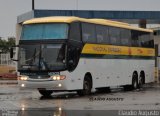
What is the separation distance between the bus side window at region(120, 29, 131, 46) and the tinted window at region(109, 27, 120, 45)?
562mm

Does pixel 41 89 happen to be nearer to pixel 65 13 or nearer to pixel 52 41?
pixel 52 41

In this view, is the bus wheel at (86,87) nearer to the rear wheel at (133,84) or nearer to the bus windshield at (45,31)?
the bus windshield at (45,31)

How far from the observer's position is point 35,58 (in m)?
23.2

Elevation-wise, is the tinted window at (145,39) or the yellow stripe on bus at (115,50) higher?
the tinted window at (145,39)

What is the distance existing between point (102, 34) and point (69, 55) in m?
3.53

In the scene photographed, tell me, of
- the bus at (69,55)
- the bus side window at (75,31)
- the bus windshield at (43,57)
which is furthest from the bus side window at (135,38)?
the bus windshield at (43,57)

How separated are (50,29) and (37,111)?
275 inches

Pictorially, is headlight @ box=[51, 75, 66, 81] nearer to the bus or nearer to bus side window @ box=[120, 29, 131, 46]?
the bus

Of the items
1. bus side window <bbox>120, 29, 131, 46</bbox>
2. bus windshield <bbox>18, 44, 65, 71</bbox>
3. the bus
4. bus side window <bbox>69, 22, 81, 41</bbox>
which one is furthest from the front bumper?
bus side window <bbox>120, 29, 131, 46</bbox>

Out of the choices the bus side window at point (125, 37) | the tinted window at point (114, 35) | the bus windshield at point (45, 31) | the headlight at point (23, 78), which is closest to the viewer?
the headlight at point (23, 78)

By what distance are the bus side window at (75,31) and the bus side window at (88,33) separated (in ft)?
1.35

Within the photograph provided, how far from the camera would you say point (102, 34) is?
26156 mm

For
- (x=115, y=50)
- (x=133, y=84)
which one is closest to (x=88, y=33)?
(x=115, y=50)

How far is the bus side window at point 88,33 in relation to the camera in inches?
963
